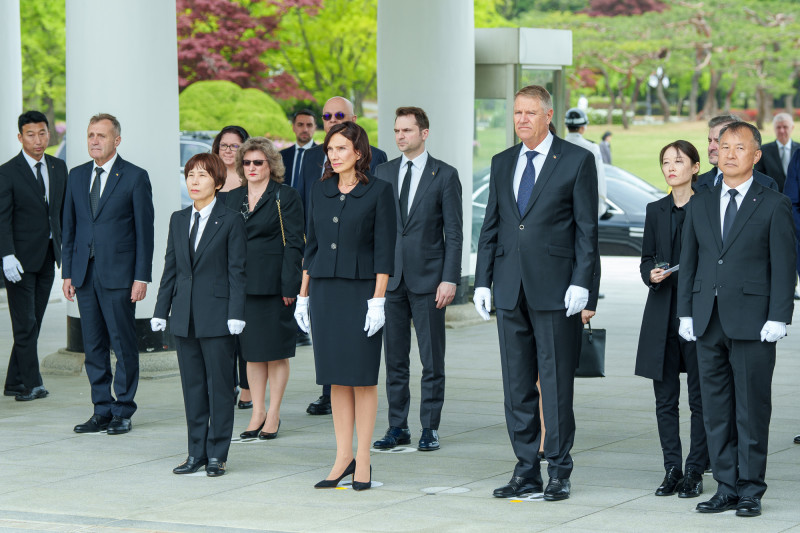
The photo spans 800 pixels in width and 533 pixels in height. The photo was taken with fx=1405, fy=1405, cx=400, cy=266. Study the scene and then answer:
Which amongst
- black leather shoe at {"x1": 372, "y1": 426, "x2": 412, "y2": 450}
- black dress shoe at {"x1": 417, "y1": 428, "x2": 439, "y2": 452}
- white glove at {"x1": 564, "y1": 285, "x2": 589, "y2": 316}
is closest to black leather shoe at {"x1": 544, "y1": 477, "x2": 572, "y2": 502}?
white glove at {"x1": 564, "y1": 285, "x2": 589, "y2": 316}

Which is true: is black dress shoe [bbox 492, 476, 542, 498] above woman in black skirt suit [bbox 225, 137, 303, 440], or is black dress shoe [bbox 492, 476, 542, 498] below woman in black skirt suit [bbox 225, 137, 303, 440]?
below

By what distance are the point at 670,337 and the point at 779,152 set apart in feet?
27.5

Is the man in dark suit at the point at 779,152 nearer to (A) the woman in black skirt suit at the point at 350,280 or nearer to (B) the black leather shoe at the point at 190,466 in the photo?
(A) the woman in black skirt suit at the point at 350,280

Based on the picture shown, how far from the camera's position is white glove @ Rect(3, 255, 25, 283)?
10211 mm

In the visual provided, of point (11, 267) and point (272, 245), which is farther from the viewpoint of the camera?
point (11, 267)

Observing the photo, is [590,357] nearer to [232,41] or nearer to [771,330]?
[771,330]

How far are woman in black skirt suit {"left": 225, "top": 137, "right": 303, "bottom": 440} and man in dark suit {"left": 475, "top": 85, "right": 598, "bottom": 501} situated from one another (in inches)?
78.1

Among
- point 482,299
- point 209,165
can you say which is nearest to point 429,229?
point 482,299

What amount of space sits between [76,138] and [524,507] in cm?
617

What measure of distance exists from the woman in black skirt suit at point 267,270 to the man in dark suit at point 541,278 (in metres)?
1.98

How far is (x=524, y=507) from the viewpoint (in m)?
6.89

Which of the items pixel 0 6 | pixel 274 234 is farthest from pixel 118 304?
pixel 0 6

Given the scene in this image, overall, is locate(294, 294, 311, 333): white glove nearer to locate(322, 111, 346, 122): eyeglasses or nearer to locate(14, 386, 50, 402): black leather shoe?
locate(322, 111, 346, 122): eyeglasses

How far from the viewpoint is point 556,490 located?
7.02 metres
